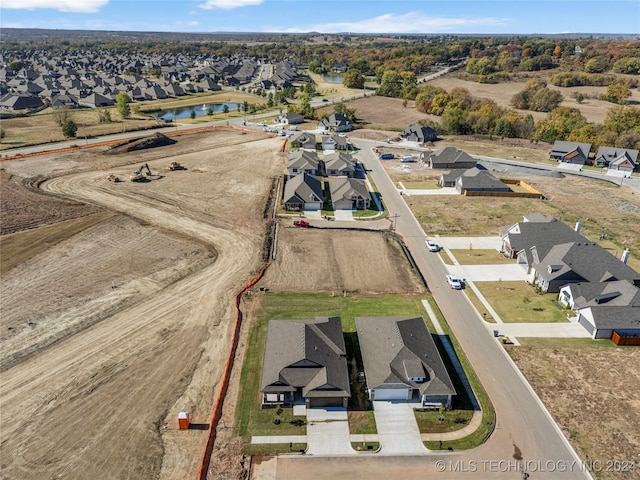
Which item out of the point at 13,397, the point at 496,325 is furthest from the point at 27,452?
the point at 496,325

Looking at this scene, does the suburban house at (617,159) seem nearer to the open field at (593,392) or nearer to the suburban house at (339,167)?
the suburban house at (339,167)

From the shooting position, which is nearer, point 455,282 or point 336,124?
point 455,282

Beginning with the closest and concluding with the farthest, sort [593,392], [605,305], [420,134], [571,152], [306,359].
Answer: [306,359], [593,392], [605,305], [571,152], [420,134]

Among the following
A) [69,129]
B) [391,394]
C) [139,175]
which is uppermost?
[69,129]

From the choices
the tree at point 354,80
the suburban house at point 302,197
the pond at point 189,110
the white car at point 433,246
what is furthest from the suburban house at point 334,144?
the tree at point 354,80

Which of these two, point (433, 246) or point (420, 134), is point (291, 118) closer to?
point (420, 134)

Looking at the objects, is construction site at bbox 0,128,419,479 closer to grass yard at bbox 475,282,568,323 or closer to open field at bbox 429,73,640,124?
grass yard at bbox 475,282,568,323

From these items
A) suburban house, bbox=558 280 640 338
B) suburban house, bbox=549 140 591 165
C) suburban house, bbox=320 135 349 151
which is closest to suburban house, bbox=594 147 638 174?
suburban house, bbox=549 140 591 165

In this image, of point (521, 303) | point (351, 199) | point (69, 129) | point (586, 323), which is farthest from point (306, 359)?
point (69, 129)
